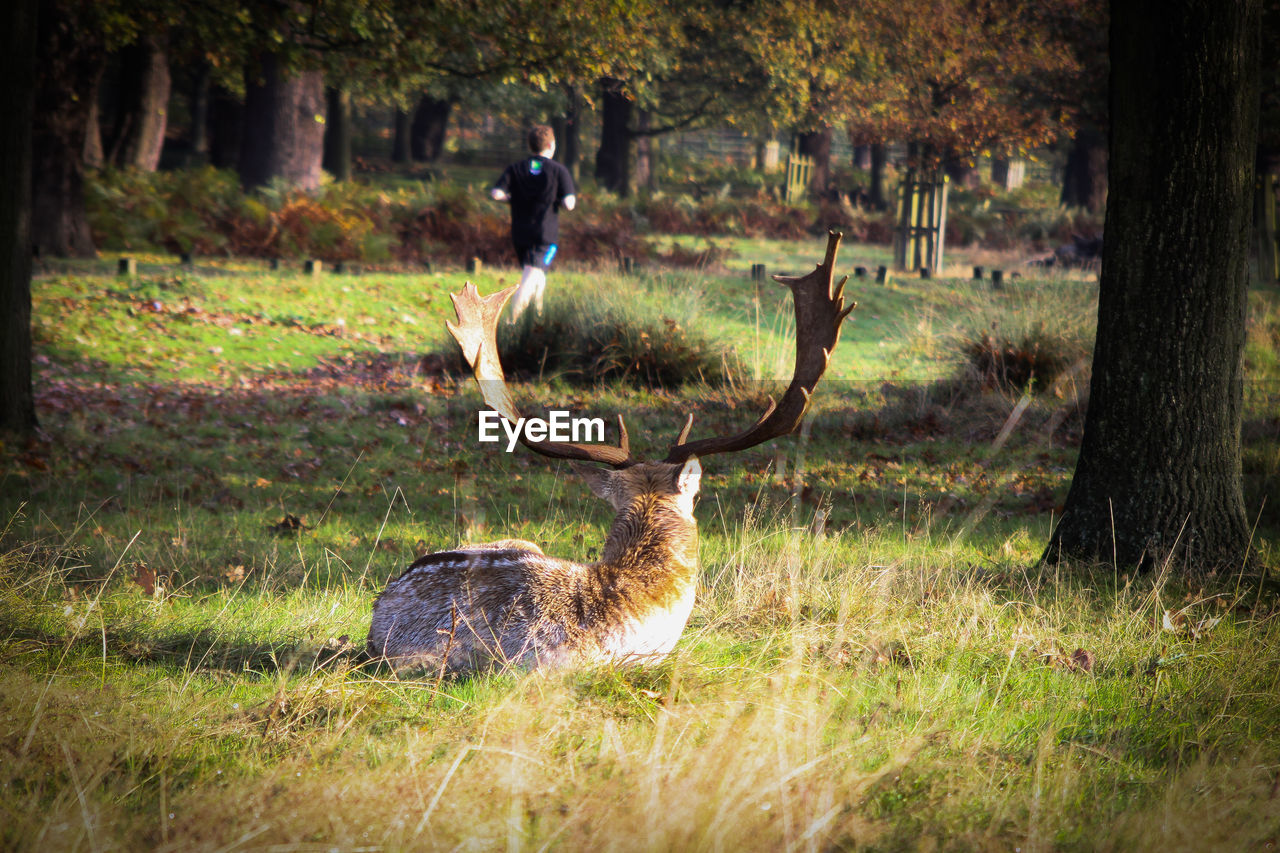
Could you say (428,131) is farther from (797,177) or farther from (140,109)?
(140,109)

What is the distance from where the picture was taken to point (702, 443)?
4.21 meters

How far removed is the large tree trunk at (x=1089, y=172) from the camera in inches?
1293

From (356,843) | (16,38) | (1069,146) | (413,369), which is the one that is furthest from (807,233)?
(356,843)

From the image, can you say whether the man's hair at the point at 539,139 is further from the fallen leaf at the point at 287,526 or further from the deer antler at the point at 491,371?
the deer antler at the point at 491,371

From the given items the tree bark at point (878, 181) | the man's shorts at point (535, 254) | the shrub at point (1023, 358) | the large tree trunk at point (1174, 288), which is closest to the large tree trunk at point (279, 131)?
the man's shorts at point (535, 254)

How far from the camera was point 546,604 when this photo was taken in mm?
3773

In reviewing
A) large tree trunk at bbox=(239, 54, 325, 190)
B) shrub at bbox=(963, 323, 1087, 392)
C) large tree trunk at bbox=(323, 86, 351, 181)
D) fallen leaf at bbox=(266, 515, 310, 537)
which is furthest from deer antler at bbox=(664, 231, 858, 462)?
large tree trunk at bbox=(323, 86, 351, 181)

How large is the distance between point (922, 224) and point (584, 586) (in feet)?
67.1

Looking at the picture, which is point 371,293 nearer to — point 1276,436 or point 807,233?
point 1276,436

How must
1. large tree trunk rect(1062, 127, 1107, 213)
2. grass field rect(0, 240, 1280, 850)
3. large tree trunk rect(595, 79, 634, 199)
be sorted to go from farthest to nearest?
large tree trunk rect(1062, 127, 1107, 213)
large tree trunk rect(595, 79, 634, 199)
grass field rect(0, 240, 1280, 850)

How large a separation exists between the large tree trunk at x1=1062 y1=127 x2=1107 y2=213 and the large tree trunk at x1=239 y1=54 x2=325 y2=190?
24.8 metres

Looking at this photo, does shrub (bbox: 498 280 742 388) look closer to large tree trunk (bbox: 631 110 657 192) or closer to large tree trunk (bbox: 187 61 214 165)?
large tree trunk (bbox: 631 110 657 192)

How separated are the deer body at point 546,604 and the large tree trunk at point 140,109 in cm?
2085

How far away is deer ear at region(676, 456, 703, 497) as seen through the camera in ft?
13.6
